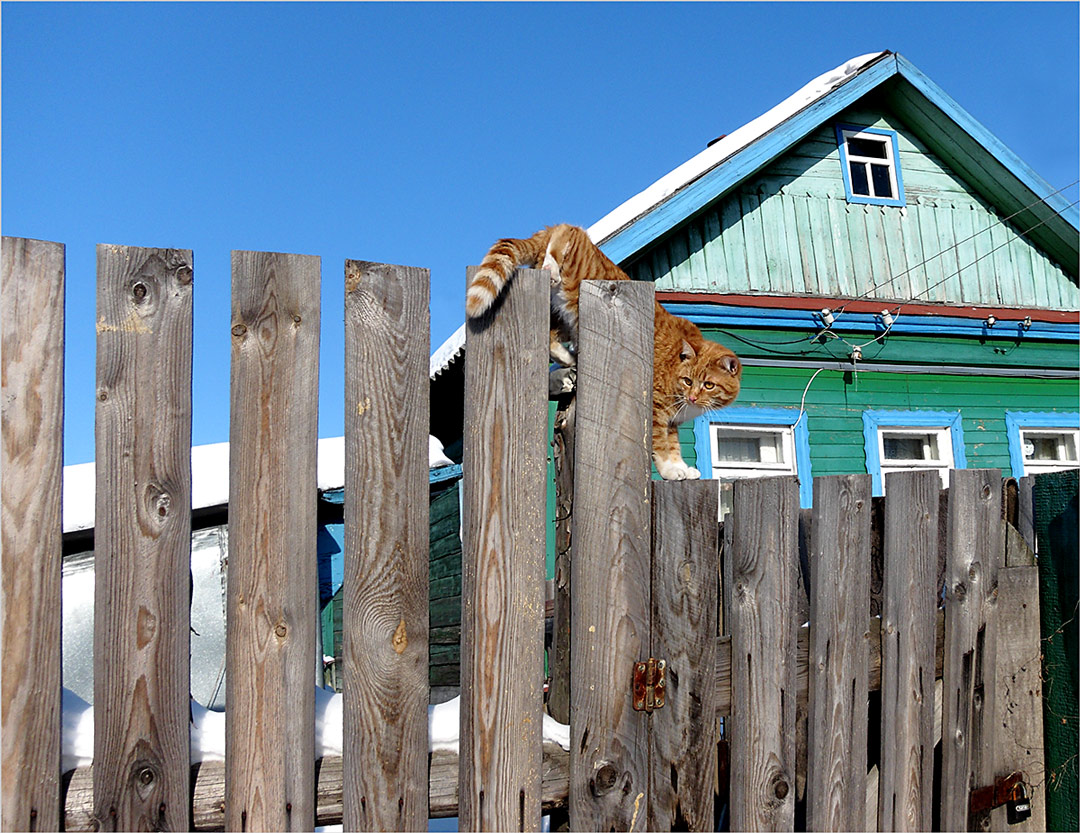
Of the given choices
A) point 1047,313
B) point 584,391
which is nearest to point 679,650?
point 584,391

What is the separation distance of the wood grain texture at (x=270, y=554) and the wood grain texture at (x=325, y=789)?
0.05 meters

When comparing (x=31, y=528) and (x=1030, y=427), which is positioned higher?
(x=1030, y=427)

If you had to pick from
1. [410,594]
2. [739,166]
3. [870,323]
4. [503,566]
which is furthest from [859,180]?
[410,594]

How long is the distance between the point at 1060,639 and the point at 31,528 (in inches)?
100

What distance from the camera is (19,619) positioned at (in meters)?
1.44

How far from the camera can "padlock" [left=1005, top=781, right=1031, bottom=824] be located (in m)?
2.44

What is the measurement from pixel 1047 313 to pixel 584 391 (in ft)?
26.8

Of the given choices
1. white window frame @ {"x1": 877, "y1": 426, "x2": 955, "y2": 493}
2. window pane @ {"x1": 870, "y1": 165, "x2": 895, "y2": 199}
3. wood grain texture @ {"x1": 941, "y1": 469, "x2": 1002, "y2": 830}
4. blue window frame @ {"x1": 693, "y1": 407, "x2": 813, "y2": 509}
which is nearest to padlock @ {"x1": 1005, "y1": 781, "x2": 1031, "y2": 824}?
wood grain texture @ {"x1": 941, "y1": 469, "x2": 1002, "y2": 830}

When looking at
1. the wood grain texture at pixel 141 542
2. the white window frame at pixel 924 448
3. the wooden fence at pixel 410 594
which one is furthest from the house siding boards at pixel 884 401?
the wood grain texture at pixel 141 542

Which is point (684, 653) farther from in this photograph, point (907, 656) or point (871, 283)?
point (871, 283)

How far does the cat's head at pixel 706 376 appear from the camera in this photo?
12.9 ft

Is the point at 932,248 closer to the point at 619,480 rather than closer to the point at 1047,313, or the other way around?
the point at 1047,313

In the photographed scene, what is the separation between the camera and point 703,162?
725 cm

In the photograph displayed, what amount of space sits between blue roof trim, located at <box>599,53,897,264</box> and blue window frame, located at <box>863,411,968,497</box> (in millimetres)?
2466
